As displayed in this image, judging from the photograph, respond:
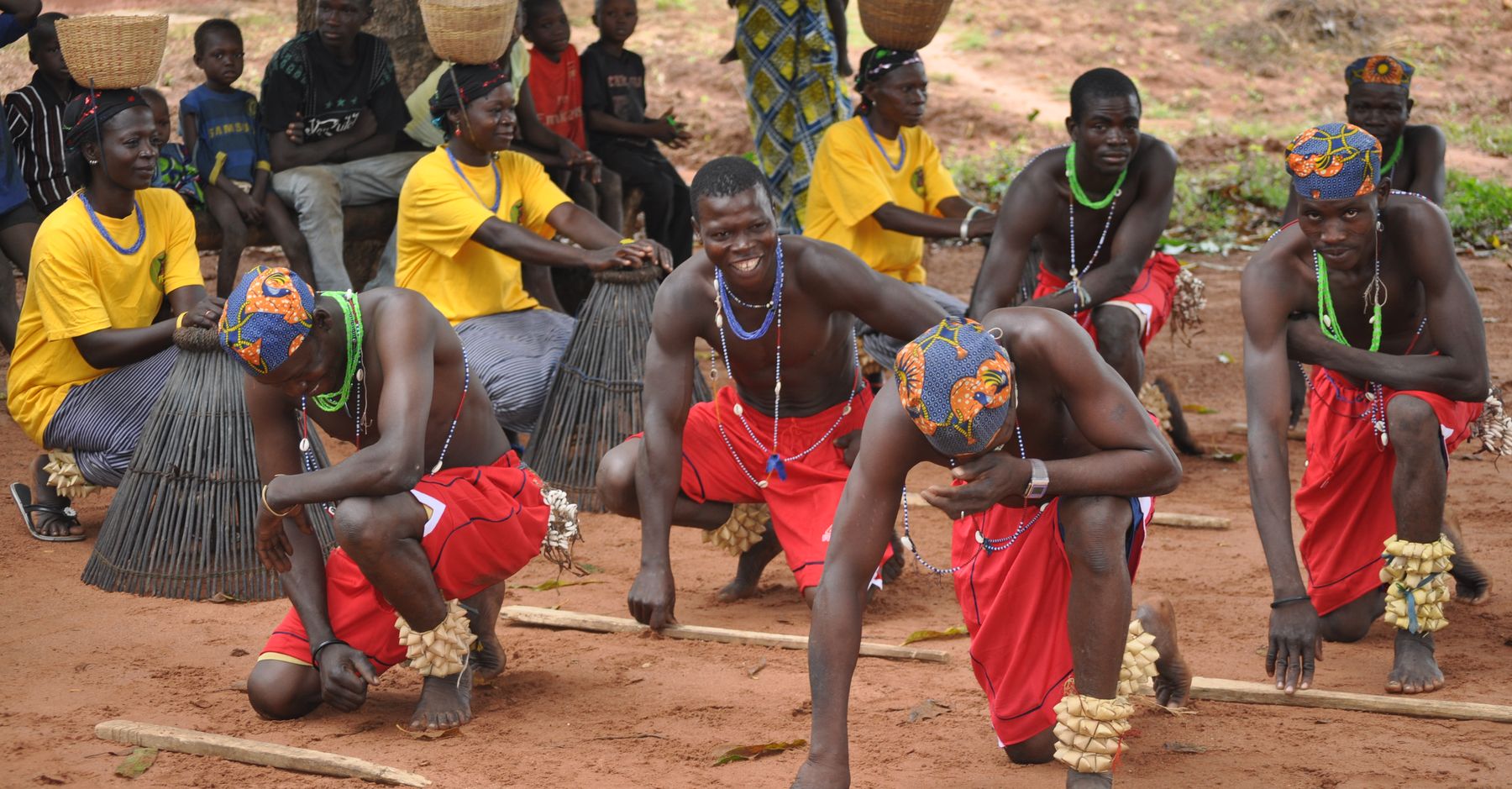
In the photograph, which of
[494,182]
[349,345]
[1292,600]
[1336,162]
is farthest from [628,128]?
[1292,600]

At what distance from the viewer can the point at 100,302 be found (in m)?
4.96

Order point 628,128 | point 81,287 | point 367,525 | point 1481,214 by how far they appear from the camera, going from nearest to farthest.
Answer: point 367,525, point 81,287, point 628,128, point 1481,214

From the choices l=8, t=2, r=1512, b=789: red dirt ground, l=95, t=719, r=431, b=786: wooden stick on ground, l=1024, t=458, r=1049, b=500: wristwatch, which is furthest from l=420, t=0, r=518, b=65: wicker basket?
l=1024, t=458, r=1049, b=500: wristwatch

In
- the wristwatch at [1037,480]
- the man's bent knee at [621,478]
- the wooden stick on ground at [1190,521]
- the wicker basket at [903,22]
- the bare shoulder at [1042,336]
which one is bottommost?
the wooden stick on ground at [1190,521]

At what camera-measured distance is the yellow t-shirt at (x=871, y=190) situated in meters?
6.14

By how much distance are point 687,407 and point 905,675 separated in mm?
972

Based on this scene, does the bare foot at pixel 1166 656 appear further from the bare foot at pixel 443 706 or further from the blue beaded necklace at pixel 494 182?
the blue beaded necklace at pixel 494 182

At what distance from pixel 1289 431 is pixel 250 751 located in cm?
458

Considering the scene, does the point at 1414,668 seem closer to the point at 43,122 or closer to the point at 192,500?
the point at 192,500

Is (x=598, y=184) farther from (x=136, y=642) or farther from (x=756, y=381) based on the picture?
(x=136, y=642)

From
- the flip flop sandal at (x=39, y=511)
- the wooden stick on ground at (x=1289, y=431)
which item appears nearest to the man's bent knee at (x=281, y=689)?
the flip flop sandal at (x=39, y=511)

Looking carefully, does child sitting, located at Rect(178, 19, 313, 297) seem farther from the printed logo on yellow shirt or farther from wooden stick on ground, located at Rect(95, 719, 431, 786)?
wooden stick on ground, located at Rect(95, 719, 431, 786)

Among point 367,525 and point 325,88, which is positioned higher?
point 325,88

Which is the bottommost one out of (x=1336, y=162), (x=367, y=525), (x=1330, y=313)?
(x=367, y=525)
